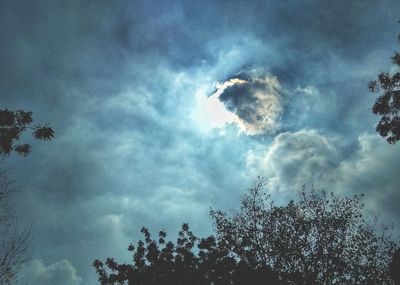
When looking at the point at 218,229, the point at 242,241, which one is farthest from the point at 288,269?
the point at 218,229

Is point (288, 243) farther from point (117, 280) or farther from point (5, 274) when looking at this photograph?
point (5, 274)

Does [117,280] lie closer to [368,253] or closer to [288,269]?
[288,269]

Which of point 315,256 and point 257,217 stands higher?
point 257,217

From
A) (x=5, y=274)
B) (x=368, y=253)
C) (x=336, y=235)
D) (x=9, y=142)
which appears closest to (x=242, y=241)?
(x=336, y=235)

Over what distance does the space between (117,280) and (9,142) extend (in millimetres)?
28862

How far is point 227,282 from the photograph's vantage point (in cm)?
3450

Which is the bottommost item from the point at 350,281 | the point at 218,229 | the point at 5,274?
the point at 350,281

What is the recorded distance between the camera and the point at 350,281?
3178 centimetres

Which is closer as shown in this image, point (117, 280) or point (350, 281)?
point (350, 281)

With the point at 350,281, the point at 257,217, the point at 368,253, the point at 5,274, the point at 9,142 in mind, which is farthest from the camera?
the point at 257,217

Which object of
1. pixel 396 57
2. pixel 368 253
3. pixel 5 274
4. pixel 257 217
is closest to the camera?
pixel 396 57

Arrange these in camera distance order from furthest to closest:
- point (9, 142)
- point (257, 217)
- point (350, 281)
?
point (257, 217), point (350, 281), point (9, 142)

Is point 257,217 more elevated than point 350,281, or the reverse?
point 257,217

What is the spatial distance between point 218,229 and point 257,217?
Answer: 15.8 ft
